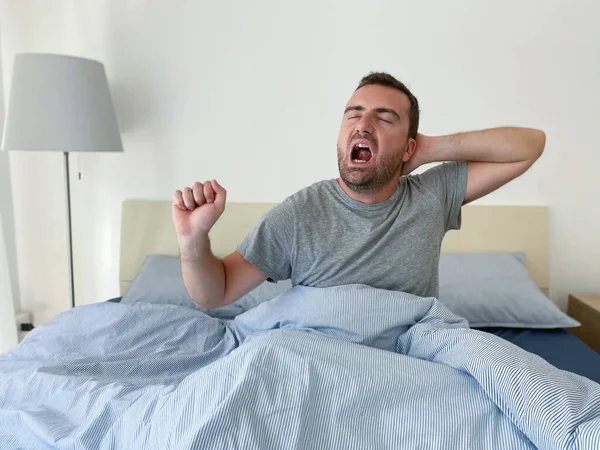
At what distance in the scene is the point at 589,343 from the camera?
194 centimetres

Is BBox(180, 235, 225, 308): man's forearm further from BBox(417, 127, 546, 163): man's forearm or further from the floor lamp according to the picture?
the floor lamp

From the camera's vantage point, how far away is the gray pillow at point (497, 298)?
1694 millimetres

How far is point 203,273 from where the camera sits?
104 centimetres

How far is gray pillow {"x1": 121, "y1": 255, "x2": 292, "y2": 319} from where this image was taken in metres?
1.74

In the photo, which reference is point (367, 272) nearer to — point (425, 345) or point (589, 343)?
point (425, 345)

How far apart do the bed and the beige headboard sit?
0.93 m

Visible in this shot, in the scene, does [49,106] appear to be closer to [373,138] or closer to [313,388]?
[373,138]

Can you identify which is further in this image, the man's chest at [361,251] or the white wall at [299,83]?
the white wall at [299,83]

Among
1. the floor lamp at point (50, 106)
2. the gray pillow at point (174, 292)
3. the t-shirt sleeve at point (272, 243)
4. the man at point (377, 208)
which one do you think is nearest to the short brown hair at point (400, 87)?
the man at point (377, 208)

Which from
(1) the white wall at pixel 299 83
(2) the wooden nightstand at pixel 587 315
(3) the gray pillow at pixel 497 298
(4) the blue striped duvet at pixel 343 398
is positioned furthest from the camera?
(1) the white wall at pixel 299 83

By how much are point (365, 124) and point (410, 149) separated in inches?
6.5

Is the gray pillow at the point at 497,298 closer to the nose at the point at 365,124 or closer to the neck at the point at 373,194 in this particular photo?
the neck at the point at 373,194

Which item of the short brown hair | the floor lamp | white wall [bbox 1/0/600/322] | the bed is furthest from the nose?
the floor lamp

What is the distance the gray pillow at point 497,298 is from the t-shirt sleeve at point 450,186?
20.4 inches
